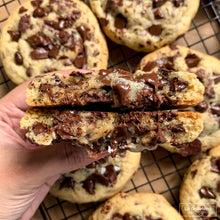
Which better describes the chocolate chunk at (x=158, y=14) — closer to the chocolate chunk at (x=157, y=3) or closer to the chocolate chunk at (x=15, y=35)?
the chocolate chunk at (x=157, y=3)

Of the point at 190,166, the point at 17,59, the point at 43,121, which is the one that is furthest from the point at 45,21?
the point at 190,166

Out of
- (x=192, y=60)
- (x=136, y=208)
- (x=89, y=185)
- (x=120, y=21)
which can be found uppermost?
(x=120, y=21)

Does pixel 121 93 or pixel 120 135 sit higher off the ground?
pixel 121 93

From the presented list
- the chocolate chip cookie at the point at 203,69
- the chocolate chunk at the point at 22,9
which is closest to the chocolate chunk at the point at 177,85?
the chocolate chip cookie at the point at 203,69

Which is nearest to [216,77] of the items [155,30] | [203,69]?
[203,69]

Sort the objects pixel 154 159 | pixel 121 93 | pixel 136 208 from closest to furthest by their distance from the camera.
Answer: pixel 121 93 → pixel 136 208 → pixel 154 159

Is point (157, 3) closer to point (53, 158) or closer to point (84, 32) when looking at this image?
point (84, 32)
